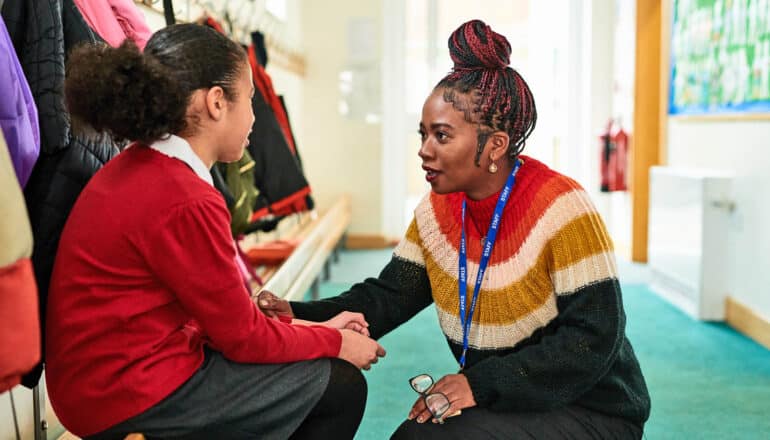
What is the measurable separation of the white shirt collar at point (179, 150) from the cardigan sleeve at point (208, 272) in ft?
0.27

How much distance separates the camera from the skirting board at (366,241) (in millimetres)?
6477

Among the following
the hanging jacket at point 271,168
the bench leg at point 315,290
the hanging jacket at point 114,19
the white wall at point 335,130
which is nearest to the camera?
the hanging jacket at point 114,19

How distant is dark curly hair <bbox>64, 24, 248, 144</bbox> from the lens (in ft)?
4.08

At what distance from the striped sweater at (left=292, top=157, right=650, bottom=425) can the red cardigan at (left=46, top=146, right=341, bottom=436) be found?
0.44m

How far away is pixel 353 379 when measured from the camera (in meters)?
1.41

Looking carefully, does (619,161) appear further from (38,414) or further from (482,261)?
(38,414)

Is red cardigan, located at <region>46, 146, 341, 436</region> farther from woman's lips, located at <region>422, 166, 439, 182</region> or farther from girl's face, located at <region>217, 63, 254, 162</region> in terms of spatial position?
woman's lips, located at <region>422, 166, 439, 182</region>

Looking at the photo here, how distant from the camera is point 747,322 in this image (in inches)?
144

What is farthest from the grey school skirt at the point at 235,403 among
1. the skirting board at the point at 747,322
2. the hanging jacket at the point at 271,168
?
the skirting board at the point at 747,322

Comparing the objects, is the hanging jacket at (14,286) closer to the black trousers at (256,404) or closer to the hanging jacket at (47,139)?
the black trousers at (256,404)

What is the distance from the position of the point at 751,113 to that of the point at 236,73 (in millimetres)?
2918

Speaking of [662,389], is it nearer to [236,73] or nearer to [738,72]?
[738,72]

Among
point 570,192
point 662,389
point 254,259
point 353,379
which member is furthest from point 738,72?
point 353,379

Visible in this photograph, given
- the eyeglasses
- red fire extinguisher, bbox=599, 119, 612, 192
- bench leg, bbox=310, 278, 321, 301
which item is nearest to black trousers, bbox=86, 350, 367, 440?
the eyeglasses
